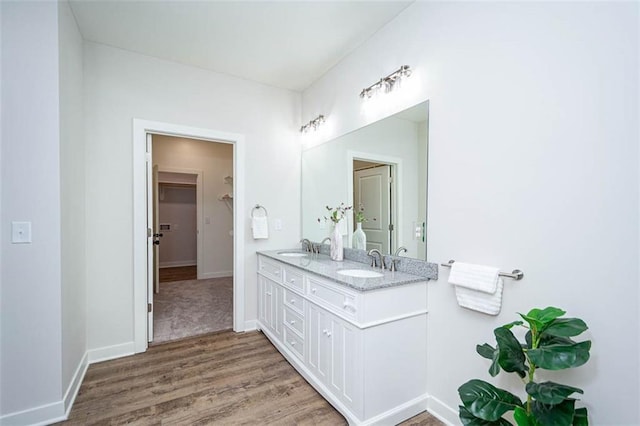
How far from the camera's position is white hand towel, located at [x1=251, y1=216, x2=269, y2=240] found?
3107 millimetres

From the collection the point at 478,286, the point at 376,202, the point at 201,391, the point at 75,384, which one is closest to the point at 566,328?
the point at 478,286

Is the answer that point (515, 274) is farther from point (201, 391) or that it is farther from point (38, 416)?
point (38, 416)

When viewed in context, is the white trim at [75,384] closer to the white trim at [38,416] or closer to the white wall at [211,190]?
the white trim at [38,416]

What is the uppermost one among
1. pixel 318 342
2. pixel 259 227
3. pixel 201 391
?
pixel 259 227

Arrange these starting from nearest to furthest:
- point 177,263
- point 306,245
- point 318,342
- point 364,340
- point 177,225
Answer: point 364,340
point 318,342
point 306,245
point 177,263
point 177,225

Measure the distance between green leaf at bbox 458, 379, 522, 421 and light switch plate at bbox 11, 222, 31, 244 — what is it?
2414mm

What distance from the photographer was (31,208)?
170 cm

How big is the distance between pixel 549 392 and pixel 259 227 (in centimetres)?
261

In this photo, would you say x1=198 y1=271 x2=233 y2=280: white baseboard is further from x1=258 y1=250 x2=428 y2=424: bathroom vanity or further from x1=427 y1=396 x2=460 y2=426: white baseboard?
x1=427 y1=396 x2=460 y2=426: white baseboard

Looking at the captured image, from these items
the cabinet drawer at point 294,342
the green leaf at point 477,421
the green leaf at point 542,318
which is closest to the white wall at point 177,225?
the cabinet drawer at point 294,342

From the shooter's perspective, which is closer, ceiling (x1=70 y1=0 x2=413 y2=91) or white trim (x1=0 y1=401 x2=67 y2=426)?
white trim (x1=0 y1=401 x2=67 y2=426)

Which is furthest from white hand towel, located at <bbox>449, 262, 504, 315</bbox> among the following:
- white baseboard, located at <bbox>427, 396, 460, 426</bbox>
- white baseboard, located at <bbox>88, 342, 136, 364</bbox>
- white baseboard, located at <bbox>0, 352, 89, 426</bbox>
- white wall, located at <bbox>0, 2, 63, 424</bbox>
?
white baseboard, located at <bbox>88, 342, 136, 364</bbox>

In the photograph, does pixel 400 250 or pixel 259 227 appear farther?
pixel 259 227

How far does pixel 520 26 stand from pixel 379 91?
3.26 feet
